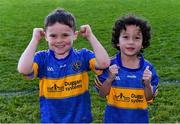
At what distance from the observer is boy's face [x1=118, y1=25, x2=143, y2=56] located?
4.49m

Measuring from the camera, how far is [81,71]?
14.9 feet

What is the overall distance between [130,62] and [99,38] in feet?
28.4

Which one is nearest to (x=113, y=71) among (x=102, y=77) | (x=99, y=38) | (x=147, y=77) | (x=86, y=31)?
(x=102, y=77)

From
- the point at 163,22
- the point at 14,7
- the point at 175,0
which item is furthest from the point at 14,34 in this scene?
the point at 175,0

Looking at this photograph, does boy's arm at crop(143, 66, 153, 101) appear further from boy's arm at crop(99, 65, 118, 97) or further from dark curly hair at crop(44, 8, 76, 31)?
dark curly hair at crop(44, 8, 76, 31)

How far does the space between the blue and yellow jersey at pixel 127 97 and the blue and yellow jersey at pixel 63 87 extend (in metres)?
0.23

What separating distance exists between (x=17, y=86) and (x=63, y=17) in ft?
13.3

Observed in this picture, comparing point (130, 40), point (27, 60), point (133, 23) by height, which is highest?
point (133, 23)

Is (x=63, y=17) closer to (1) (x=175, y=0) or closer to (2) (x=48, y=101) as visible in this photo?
(2) (x=48, y=101)

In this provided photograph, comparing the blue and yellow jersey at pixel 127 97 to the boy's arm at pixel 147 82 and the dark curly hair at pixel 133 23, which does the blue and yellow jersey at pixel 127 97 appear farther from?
the dark curly hair at pixel 133 23

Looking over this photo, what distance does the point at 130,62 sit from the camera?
15.0ft

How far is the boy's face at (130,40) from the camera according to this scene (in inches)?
177

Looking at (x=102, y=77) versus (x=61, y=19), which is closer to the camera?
(x=61, y=19)

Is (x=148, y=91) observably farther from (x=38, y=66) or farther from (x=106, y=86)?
(x=38, y=66)
